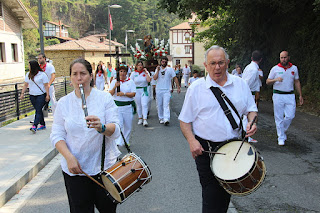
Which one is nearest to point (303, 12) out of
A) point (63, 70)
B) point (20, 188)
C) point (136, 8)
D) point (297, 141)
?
point (297, 141)

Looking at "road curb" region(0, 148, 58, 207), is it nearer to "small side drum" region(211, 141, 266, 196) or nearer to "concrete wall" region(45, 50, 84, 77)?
"small side drum" region(211, 141, 266, 196)

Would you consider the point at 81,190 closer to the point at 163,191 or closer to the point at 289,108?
the point at 163,191

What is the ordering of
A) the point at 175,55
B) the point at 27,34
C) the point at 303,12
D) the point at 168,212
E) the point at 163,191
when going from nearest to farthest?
1. the point at 168,212
2. the point at 163,191
3. the point at 303,12
4. the point at 27,34
5. the point at 175,55

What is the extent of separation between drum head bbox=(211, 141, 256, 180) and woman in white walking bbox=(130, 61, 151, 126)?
7919mm

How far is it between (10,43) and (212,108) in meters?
31.5

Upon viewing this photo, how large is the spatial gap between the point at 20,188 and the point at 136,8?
108 metres

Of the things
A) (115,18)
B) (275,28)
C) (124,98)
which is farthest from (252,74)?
(115,18)

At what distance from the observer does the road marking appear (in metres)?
4.81

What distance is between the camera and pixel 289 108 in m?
7.80

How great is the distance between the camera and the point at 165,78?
11523 mm

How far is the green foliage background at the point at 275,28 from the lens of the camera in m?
13.9

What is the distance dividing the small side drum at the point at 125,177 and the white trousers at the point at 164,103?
26.3ft

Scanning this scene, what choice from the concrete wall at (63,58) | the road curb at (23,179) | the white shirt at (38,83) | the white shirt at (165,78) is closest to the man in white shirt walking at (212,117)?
the road curb at (23,179)

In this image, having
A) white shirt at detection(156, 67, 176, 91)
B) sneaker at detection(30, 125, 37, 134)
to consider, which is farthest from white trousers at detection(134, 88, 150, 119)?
sneaker at detection(30, 125, 37, 134)
